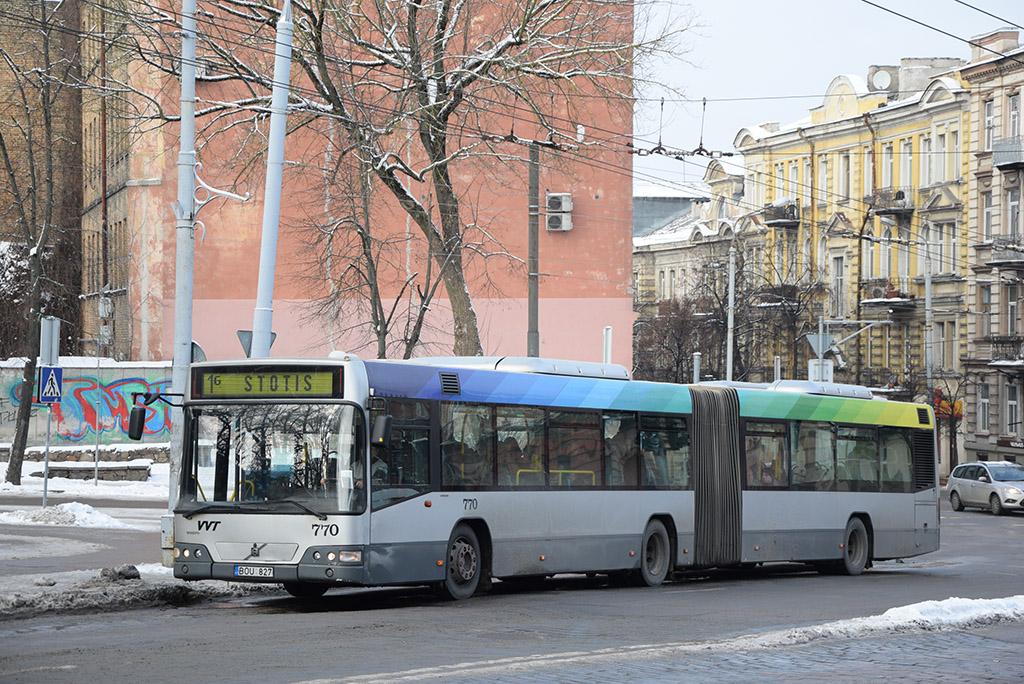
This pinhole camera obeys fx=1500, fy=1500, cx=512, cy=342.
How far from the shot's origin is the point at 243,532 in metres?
14.6

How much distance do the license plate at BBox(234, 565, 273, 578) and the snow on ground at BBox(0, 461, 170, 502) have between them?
65.7ft

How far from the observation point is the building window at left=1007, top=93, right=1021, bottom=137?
58.2 metres

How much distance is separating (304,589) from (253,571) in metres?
1.68

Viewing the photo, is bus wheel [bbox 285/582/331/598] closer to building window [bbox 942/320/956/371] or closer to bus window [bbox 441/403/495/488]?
bus window [bbox 441/403/495/488]

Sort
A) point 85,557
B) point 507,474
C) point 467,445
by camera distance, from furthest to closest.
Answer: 1. point 85,557
2. point 507,474
3. point 467,445

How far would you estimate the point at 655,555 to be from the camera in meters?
19.5

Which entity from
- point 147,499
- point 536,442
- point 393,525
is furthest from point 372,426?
point 147,499

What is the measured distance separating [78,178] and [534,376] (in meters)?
43.8

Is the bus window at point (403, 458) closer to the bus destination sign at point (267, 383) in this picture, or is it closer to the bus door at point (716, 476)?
the bus destination sign at point (267, 383)

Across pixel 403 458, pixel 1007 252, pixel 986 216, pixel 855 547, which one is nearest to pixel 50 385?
pixel 403 458

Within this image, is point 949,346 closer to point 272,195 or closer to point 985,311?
point 985,311

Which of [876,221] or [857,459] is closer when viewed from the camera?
[857,459]

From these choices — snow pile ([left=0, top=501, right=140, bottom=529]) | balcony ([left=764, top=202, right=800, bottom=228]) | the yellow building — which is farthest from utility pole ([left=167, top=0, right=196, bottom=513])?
balcony ([left=764, top=202, right=800, bottom=228])

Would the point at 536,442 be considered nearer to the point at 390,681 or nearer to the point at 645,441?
the point at 645,441
